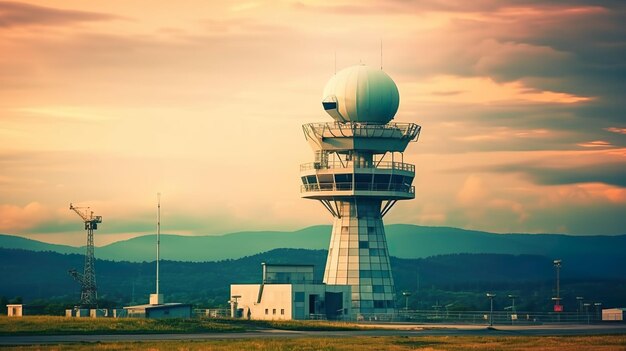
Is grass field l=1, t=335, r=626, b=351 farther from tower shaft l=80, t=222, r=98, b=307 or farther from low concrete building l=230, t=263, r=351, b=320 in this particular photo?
tower shaft l=80, t=222, r=98, b=307

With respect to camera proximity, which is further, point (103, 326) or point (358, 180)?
point (358, 180)

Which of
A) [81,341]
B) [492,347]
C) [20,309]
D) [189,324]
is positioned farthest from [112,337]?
[20,309]

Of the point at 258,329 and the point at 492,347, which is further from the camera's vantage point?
the point at 258,329

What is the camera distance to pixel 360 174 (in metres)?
159

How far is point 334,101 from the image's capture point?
161m

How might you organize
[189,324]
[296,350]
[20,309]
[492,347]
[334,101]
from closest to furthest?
[296,350] < [492,347] < [189,324] < [20,309] < [334,101]

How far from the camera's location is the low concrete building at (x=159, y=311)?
144625mm

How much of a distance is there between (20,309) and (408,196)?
173 feet

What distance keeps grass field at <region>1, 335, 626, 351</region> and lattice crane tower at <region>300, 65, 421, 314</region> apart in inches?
1957

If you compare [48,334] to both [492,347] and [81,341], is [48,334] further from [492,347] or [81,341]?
[492,347]

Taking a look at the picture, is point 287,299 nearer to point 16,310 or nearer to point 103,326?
point 16,310

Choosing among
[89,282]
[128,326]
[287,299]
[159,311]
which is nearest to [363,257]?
[287,299]

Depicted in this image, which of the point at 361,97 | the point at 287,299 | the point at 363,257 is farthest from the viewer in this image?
the point at 363,257

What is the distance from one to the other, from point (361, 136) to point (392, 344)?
61.4m
